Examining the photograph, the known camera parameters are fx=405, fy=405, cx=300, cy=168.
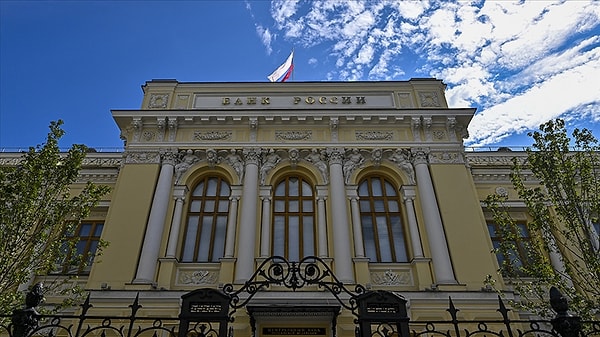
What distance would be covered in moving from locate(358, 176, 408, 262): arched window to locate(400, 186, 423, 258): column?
403 mm

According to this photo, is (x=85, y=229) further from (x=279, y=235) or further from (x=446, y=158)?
(x=446, y=158)

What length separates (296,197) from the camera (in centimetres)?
1552

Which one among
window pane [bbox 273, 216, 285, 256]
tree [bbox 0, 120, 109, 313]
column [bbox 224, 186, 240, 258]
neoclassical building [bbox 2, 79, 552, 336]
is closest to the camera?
tree [bbox 0, 120, 109, 313]

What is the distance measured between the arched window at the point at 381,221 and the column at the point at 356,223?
353 millimetres

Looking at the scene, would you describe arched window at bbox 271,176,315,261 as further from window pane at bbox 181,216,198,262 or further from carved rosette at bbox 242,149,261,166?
window pane at bbox 181,216,198,262

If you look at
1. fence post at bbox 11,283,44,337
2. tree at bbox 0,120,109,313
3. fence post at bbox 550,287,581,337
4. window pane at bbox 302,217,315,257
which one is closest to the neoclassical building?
window pane at bbox 302,217,315,257

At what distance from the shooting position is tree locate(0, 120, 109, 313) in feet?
31.3

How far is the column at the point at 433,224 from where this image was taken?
13.1 metres

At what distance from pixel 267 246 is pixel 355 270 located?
3.08 m

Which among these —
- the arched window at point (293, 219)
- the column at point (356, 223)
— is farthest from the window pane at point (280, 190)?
the column at point (356, 223)

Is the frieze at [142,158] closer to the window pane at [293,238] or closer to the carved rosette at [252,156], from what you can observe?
the carved rosette at [252,156]

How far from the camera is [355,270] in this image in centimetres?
1336

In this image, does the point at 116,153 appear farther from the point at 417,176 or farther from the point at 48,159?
the point at 417,176

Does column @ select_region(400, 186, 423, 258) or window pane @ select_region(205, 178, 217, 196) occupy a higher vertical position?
window pane @ select_region(205, 178, 217, 196)
